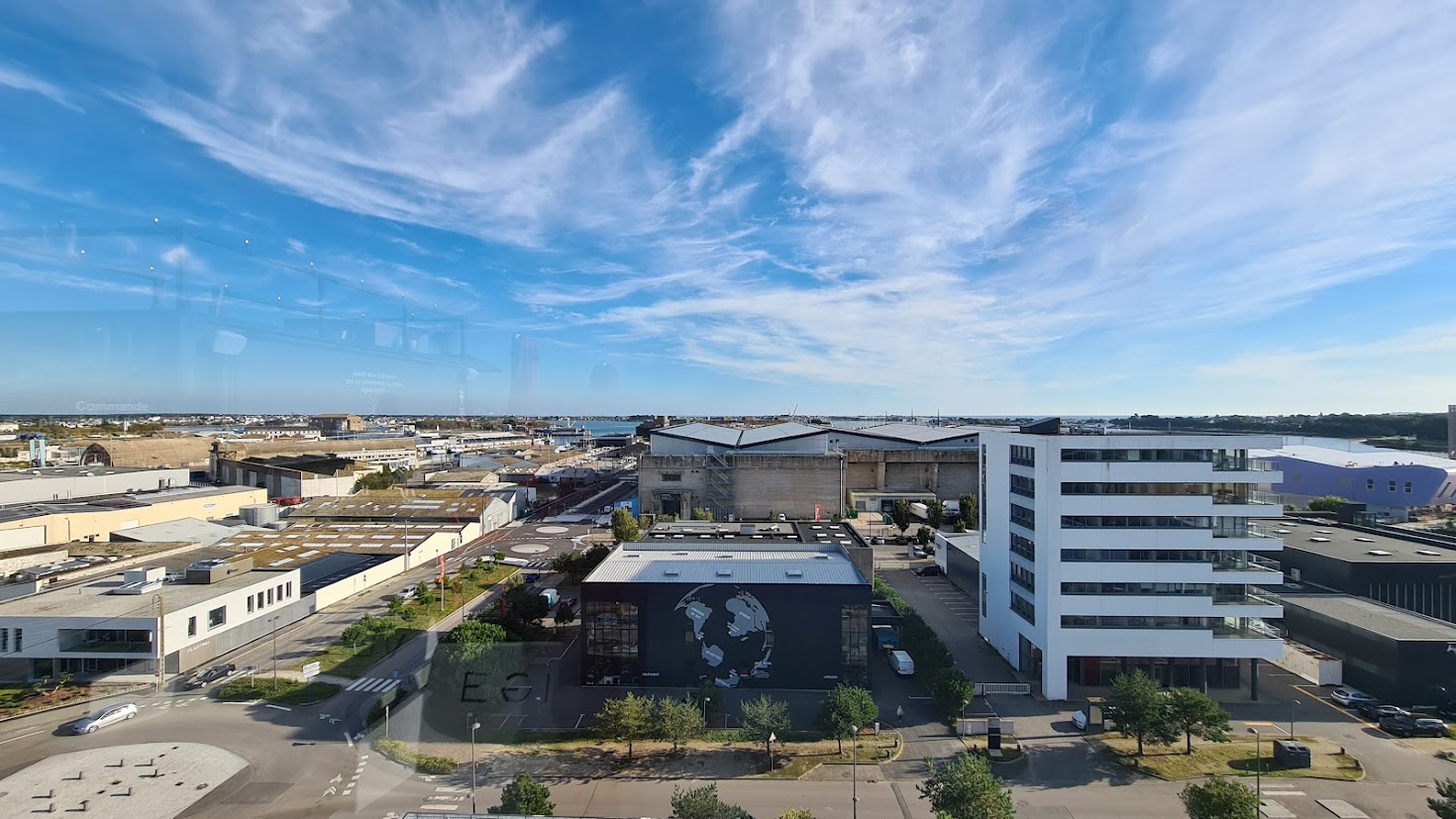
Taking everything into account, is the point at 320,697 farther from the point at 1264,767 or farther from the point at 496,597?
the point at 1264,767

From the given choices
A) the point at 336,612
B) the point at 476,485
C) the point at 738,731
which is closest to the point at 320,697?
the point at 336,612

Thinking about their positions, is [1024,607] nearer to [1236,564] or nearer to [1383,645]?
[1236,564]

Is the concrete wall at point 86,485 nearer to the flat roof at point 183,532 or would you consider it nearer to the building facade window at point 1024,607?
the flat roof at point 183,532

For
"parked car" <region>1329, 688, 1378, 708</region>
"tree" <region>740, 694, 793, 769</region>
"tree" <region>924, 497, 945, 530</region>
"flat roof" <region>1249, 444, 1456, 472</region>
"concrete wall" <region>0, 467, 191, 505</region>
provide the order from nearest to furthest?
"tree" <region>740, 694, 793, 769</region>
"parked car" <region>1329, 688, 1378, 708</region>
"concrete wall" <region>0, 467, 191, 505</region>
"tree" <region>924, 497, 945, 530</region>
"flat roof" <region>1249, 444, 1456, 472</region>

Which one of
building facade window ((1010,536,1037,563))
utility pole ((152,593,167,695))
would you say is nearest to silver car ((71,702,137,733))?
utility pole ((152,593,167,695))

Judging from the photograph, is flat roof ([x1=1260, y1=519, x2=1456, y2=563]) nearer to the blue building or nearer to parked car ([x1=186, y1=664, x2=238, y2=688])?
the blue building
